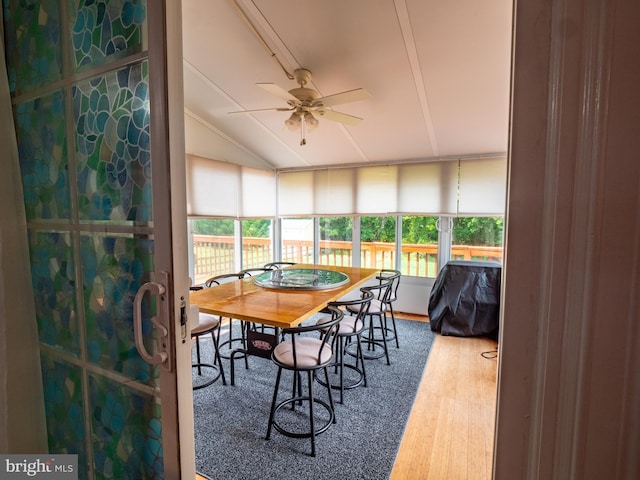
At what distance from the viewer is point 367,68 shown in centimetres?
255

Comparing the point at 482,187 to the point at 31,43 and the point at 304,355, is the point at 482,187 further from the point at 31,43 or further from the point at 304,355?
the point at 31,43

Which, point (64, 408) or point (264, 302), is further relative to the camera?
point (264, 302)

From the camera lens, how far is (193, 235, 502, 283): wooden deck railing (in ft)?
14.0

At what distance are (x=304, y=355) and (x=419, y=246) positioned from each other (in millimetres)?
2996

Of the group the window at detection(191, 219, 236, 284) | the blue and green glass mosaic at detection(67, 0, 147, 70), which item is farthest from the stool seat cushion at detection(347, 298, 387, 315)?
the blue and green glass mosaic at detection(67, 0, 147, 70)

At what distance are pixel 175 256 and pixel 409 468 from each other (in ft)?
5.76

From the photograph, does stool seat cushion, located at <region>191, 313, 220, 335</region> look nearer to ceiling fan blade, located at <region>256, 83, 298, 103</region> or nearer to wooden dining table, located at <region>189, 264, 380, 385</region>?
wooden dining table, located at <region>189, 264, 380, 385</region>

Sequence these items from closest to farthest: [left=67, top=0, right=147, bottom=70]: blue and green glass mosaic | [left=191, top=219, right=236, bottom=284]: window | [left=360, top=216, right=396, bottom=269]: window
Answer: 1. [left=67, top=0, right=147, bottom=70]: blue and green glass mosaic
2. [left=191, top=219, right=236, bottom=284]: window
3. [left=360, top=216, right=396, bottom=269]: window

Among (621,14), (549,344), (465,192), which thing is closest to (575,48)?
(621,14)

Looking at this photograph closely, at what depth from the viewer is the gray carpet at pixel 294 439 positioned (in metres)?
1.75

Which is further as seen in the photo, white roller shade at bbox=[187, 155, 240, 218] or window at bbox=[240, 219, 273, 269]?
window at bbox=[240, 219, 273, 269]

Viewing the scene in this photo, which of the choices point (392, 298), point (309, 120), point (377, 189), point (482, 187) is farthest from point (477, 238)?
point (309, 120)

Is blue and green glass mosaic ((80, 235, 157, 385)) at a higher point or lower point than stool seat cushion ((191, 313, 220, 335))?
higher

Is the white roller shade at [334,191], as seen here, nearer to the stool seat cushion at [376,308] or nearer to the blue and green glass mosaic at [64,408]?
the stool seat cushion at [376,308]
